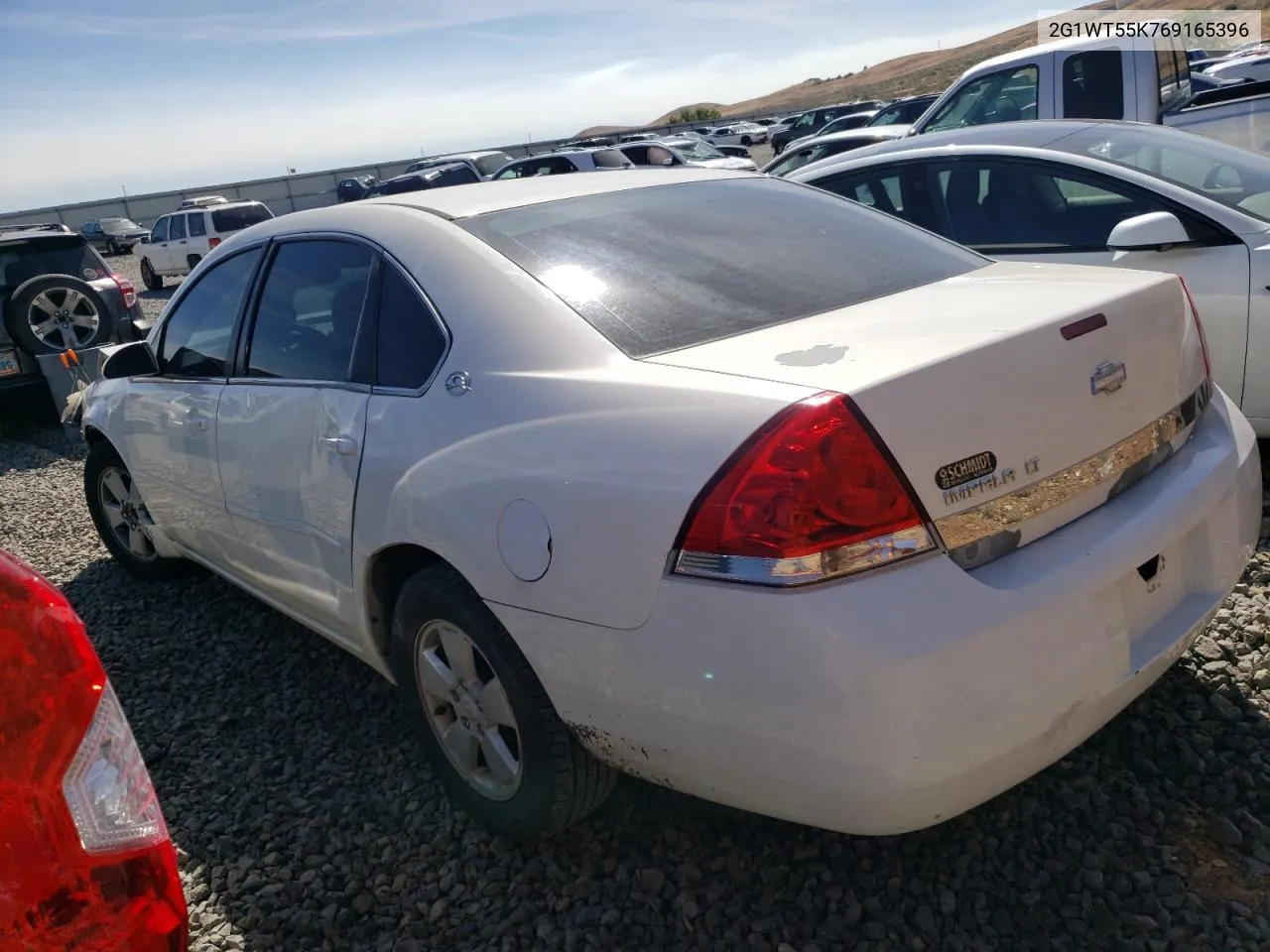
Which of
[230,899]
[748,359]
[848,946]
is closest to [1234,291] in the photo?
[748,359]

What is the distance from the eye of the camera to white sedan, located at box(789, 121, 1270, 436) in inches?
156

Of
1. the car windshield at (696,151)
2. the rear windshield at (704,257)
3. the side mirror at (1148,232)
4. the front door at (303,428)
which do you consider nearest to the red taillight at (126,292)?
the front door at (303,428)

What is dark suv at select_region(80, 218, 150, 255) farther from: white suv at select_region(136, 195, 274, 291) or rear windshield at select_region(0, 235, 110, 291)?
rear windshield at select_region(0, 235, 110, 291)

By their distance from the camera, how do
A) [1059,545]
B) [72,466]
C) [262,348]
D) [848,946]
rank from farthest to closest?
[72,466] < [262,348] < [848,946] < [1059,545]

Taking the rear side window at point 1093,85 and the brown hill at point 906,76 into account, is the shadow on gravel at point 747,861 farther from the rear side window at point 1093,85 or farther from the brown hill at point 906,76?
the brown hill at point 906,76

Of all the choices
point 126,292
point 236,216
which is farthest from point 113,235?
point 126,292

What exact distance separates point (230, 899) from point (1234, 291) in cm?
401

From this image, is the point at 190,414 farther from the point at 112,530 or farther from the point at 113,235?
the point at 113,235

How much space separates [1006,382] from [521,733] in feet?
4.23

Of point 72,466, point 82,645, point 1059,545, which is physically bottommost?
point 72,466

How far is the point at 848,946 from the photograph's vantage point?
2.17m

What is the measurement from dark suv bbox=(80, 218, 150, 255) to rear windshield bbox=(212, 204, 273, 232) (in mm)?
12648

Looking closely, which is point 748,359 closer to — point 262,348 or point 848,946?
point 848,946

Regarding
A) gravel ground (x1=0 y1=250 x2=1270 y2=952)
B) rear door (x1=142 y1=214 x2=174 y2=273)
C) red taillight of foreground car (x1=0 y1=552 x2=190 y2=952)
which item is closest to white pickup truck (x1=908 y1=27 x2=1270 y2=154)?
gravel ground (x1=0 y1=250 x2=1270 y2=952)
